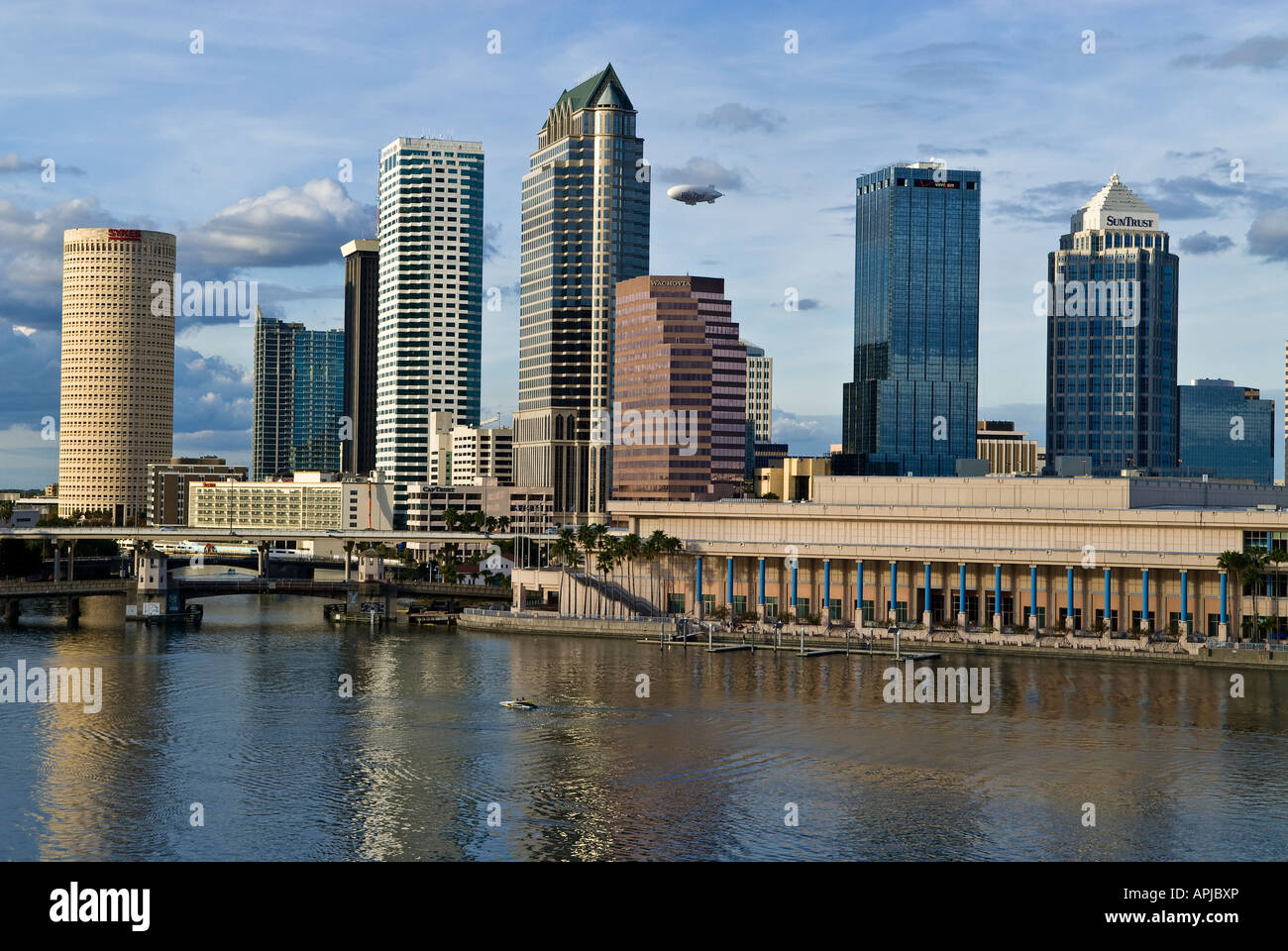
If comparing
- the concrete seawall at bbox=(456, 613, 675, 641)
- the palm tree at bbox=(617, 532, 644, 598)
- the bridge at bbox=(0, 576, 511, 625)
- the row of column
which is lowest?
the concrete seawall at bbox=(456, 613, 675, 641)

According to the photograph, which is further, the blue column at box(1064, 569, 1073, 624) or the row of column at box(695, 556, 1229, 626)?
the blue column at box(1064, 569, 1073, 624)

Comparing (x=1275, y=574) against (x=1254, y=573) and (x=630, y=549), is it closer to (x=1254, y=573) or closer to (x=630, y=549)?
(x=1254, y=573)

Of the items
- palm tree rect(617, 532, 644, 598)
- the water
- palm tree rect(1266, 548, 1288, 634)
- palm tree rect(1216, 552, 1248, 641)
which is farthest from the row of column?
the water

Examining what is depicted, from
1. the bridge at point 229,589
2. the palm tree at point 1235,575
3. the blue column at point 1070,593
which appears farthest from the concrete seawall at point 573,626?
the palm tree at point 1235,575

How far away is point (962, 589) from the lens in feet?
467

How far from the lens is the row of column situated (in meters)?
134

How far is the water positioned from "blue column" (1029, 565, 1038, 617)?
12187 millimetres

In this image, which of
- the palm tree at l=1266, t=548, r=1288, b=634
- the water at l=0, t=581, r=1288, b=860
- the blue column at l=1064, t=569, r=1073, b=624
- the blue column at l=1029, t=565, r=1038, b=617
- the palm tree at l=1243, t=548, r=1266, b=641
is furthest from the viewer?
the blue column at l=1029, t=565, r=1038, b=617

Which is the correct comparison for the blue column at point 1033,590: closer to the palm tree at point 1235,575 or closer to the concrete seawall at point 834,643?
the concrete seawall at point 834,643

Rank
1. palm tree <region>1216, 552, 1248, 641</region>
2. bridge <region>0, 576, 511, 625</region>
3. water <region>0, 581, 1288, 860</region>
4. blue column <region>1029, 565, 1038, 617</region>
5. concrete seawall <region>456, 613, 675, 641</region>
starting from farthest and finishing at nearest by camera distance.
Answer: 1. bridge <region>0, 576, 511, 625</region>
2. concrete seawall <region>456, 613, 675, 641</region>
3. blue column <region>1029, 565, 1038, 617</region>
4. palm tree <region>1216, 552, 1248, 641</region>
5. water <region>0, 581, 1288, 860</region>

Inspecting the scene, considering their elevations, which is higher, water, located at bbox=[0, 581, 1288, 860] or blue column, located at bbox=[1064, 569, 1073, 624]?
blue column, located at bbox=[1064, 569, 1073, 624]

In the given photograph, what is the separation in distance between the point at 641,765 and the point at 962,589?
67368mm

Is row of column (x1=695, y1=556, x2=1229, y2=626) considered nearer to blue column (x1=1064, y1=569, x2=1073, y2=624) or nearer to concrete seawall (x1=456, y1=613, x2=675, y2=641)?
blue column (x1=1064, y1=569, x2=1073, y2=624)
